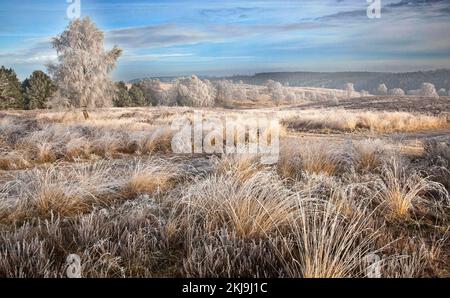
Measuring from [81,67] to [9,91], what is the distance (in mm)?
14520

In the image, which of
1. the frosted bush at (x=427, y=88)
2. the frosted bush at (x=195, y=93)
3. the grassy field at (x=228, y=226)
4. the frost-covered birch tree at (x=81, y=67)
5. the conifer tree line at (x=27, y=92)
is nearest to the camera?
the grassy field at (x=228, y=226)

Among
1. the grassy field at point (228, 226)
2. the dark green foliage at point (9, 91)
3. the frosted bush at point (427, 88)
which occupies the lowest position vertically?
the grassy field at point (228, 226)

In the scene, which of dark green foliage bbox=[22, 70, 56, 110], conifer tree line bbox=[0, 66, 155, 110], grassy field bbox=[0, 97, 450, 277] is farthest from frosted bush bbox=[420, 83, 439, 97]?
dark green foliage bbox=[22, 70, 56, 110]

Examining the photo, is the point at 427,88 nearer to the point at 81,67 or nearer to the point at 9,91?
the point at 81,67

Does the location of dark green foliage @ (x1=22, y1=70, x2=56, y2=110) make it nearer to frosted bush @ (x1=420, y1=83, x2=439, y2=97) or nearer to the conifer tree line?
the conifer tree line

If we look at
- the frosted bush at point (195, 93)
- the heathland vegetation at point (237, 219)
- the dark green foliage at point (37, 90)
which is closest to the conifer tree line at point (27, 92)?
the dark green foliage at point (37, 90)

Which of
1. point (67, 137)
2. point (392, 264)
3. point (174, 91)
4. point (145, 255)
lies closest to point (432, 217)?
point (392, 264)

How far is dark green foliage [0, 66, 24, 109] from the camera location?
87.9 ft

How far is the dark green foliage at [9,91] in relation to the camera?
2678 cm

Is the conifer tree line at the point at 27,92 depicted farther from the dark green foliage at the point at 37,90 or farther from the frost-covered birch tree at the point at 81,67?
the frost-covered birch tree at the point at 81,67

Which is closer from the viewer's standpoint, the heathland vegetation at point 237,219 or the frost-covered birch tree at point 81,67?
the heathland vegetation at point 237,219

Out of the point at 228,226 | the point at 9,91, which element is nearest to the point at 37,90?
the point at 9,91

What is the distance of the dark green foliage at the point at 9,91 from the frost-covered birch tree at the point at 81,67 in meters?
10.5

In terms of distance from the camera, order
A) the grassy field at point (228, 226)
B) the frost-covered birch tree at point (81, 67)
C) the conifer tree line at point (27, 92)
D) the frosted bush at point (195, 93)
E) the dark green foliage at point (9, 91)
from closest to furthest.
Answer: the grassy field at point (228, 226) < the frost-covered birch tree at point (81, 67) < the dark green foliage at point (9, 91) < the conifer tree line at point (27, 92) < the frosted bush at point (195, 93)
